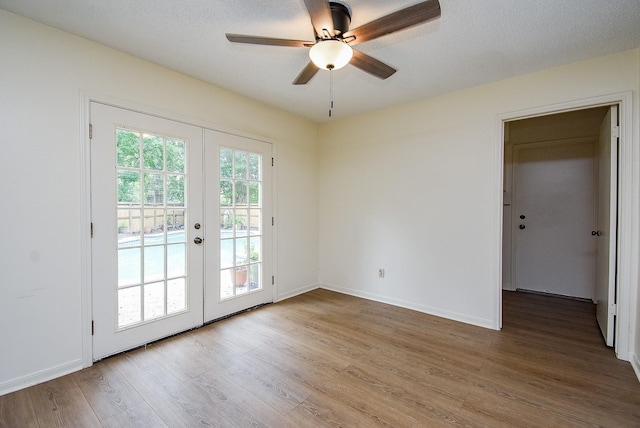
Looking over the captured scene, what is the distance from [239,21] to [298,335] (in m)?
2.63

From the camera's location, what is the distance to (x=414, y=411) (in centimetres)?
167

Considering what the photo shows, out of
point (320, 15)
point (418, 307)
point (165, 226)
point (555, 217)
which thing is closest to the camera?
point (320, 15)

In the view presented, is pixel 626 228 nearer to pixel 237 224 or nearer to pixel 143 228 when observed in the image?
pixel 237 224

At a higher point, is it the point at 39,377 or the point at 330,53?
the point at 330,53

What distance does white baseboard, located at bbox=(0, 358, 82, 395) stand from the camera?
1.81 m

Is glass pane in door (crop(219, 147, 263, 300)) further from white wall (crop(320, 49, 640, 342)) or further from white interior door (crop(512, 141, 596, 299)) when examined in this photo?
white interior door (crop(512, 141, 596, 299))

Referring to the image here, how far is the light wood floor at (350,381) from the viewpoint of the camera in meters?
1.63

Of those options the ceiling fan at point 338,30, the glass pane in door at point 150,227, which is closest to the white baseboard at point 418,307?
the glass pane in door at point 150,227

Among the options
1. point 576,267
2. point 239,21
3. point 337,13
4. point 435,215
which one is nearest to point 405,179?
point 435,215

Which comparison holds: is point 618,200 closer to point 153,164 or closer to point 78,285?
point 153,164

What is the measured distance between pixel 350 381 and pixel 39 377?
85.4 inches

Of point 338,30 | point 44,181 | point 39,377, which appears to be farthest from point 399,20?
point 39,377

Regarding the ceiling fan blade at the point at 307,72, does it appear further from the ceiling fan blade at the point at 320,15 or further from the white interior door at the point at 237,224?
the white interior door at the point at 237,224

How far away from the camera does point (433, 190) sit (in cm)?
318
